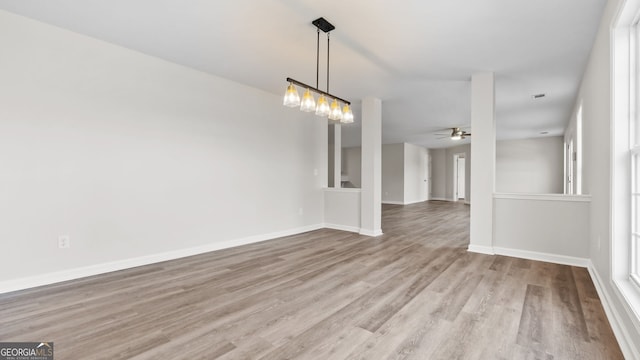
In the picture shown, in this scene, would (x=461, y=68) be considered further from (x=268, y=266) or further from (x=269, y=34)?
(x=268, y=266)

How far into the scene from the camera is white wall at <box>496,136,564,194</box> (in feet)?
29.2

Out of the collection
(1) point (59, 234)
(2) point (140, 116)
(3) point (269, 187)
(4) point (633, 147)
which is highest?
(2) point (140, 116)

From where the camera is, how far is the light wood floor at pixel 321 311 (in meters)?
1.66

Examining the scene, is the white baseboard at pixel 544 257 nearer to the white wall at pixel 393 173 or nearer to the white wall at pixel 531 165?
the white wall at pixel 393 173

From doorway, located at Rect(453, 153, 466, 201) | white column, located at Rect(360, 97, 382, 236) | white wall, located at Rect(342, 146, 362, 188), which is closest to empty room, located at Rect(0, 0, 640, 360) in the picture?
white column, located at Rect(360, 97, 382, 236)

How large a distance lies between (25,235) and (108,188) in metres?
0.75

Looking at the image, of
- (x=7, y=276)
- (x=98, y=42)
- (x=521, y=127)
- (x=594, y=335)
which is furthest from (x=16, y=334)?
(x=521, y=127)

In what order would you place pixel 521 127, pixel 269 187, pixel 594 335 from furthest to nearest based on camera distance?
pixel 521 127 < pixel 269 187 < pixel 594 335

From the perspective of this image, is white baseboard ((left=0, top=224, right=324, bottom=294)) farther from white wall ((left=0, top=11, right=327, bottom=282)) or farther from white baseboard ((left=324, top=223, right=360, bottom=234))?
white baseboard ((left=324, top=223, right=360, bottom=234))

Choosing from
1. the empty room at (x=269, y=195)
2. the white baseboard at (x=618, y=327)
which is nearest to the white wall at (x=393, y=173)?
the empty room at (x=269, y=195)

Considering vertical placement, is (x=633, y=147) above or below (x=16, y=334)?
above

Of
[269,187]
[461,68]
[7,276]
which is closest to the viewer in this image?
[7,276]

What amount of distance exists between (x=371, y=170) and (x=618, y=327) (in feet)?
11.5

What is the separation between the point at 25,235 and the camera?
8.33 feet
